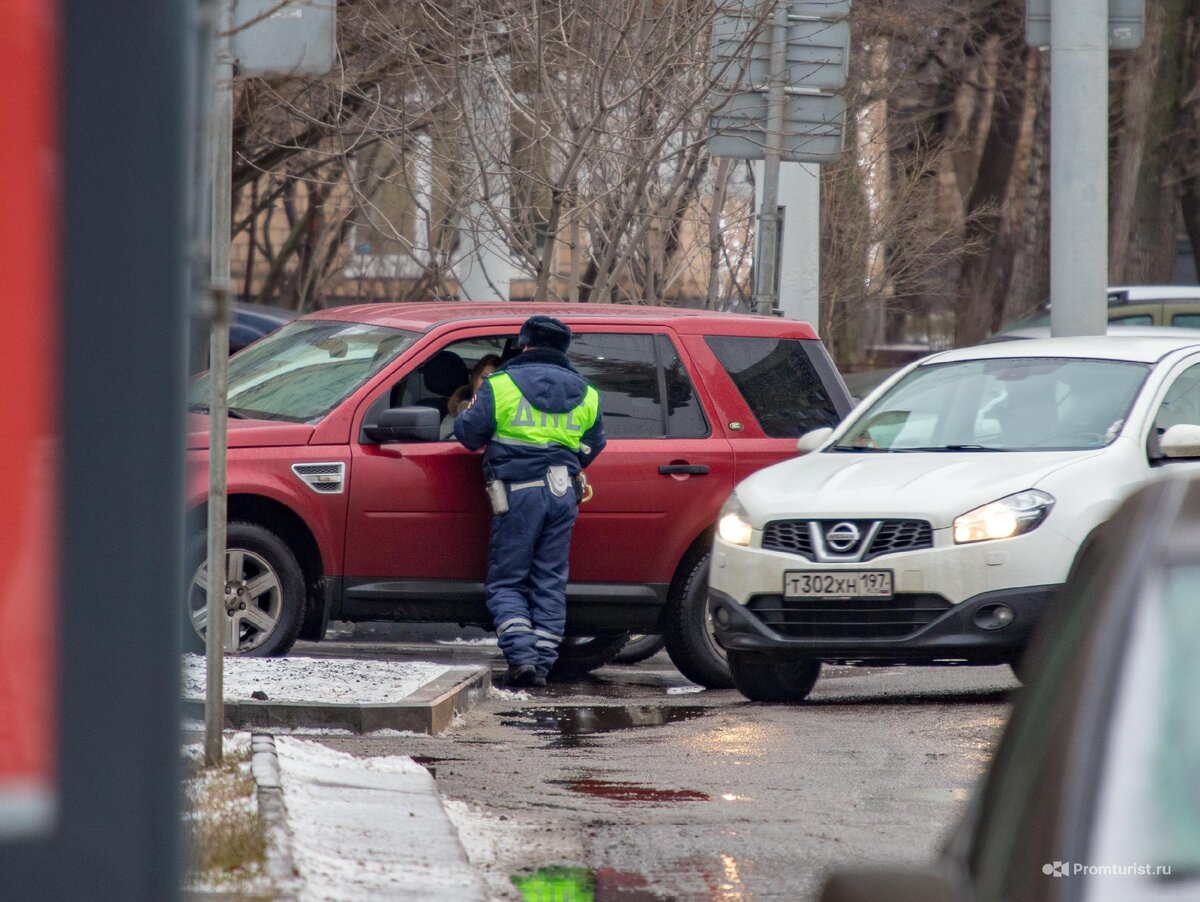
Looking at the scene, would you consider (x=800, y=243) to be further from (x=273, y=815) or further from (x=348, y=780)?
(x=273, y=815)

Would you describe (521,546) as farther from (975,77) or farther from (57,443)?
(975,77)

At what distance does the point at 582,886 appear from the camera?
5484 mm

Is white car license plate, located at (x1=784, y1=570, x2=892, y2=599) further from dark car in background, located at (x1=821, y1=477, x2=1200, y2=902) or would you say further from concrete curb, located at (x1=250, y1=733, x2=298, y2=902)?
dark car in background, located at (x1=821, y1=477, x2=1200, y2=902)

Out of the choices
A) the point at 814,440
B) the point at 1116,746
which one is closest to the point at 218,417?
the point at 814,440

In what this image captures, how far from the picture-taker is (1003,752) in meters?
2.45

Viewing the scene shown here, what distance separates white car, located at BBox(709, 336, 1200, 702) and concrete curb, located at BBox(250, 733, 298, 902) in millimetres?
2687

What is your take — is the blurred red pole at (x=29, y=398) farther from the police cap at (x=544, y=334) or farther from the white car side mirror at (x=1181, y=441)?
the police cap at (x=544, y=334)

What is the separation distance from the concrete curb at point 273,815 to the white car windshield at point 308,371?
2.80 metres

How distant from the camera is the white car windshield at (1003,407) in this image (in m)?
9.04

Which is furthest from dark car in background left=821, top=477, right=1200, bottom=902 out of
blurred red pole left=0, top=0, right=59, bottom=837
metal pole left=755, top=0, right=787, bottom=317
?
metal pole left=755, top=0, right=787, bottom=317

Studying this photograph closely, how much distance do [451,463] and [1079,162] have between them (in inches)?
177

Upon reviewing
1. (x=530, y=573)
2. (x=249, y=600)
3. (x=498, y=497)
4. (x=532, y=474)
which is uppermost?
(x=532, y=474)

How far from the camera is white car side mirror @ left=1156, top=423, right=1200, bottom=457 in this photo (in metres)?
8.45

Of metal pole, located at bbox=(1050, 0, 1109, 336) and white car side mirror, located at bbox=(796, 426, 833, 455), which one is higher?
metal pole, located at bbox=(1050, 0, 1109, 336)
